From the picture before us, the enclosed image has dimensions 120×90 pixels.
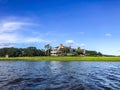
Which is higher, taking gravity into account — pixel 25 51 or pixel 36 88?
pixel 25 51

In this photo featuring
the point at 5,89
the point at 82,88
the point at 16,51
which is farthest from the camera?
the point at 16,51

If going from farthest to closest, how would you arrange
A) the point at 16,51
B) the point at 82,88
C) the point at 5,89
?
the point at 16,51 < the point at 82,88 < the point at 5,89

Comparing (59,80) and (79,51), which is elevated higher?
(79,51)

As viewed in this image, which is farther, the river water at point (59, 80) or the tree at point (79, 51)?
the tree at point (79, 51)

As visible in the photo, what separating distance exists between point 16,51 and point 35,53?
16.1 meters

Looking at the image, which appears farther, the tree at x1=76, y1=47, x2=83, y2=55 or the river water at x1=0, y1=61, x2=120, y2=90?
the tree at x1=76, y1=47, x2=83, y2=55

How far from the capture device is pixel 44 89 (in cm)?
2023

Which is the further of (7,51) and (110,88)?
(7,51)

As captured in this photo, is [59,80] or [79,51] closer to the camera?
[59,80]

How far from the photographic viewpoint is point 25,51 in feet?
631

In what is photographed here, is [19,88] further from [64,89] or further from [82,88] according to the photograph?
[82,88]

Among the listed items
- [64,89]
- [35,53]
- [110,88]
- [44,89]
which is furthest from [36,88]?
[35,53]

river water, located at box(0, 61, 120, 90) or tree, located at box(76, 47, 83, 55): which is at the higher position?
tree, located at box(76, 47, 83, 55)

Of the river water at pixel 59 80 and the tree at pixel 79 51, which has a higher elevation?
the tree at pixel 79 51
